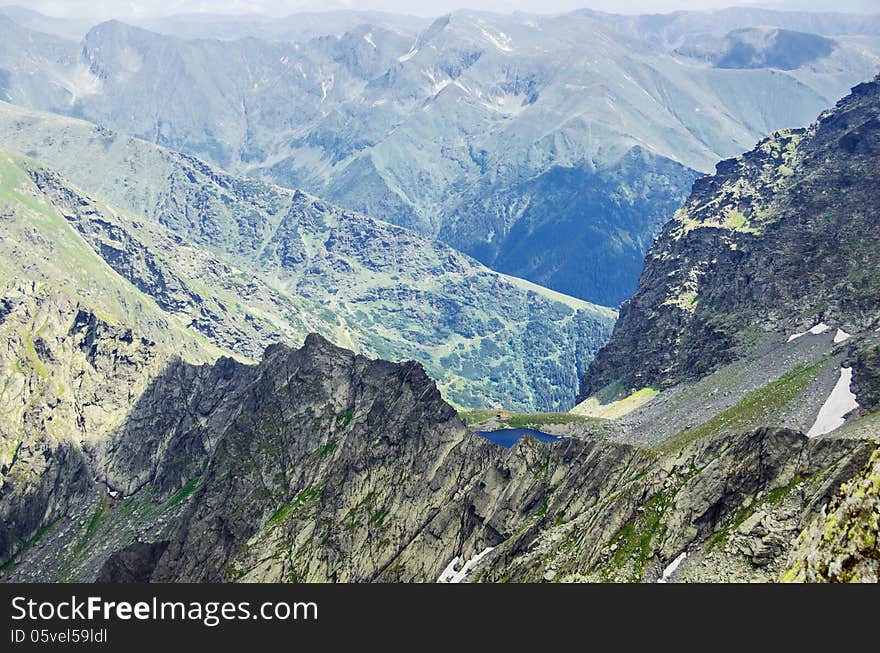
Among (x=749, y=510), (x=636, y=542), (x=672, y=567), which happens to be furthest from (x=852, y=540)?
(x=636, y=542)

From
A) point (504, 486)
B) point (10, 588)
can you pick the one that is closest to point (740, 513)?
point (504, 486)

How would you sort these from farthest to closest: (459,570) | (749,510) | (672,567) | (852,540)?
(459,570), (749,510), (672,567), (852,540)

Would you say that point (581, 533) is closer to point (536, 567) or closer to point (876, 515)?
point (536, 567)

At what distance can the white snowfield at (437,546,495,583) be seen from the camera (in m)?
178

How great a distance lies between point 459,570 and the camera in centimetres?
18038

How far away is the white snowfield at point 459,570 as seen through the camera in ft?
584

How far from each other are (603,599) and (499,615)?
25.5 feet

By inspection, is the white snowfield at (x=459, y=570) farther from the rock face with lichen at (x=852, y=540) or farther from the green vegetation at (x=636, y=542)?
the rock face with lichen at (x=852, y=540)

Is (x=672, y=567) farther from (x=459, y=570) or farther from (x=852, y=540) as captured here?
(x=852, y=540)

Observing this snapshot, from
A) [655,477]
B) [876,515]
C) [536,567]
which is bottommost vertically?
[536,567]

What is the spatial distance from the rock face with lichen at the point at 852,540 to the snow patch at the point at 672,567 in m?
63.1

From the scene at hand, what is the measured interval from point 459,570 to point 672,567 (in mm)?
55634

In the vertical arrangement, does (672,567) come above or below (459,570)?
above

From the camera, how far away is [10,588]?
75.1 meters
